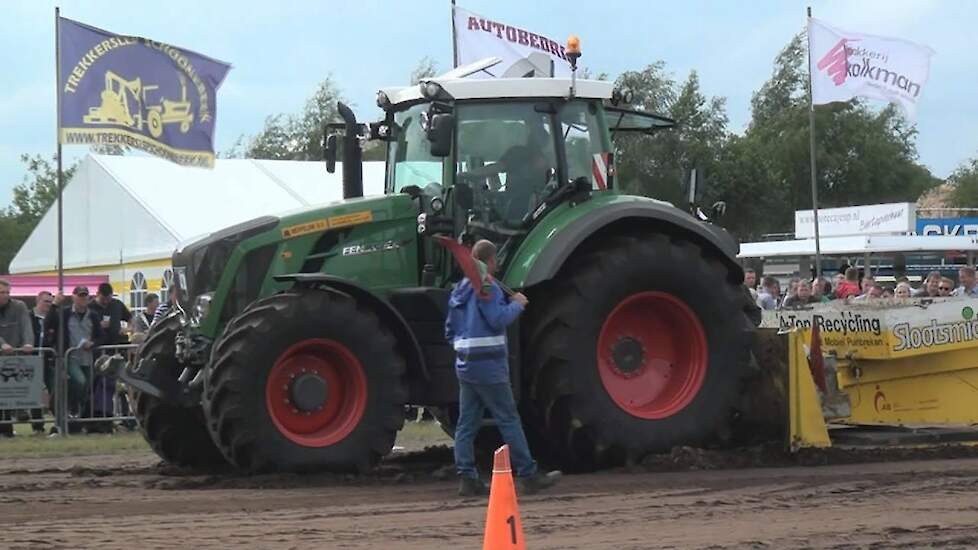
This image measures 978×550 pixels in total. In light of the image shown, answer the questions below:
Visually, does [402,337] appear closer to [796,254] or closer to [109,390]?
[109,390]

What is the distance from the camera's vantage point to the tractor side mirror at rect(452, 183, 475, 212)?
966 centimetres

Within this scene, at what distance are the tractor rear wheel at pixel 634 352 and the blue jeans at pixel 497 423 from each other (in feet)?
2.75

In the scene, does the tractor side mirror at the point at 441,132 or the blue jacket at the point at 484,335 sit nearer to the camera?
the blue jacket at the point at 484,335

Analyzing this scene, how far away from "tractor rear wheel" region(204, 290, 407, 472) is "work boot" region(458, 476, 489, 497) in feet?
2.63

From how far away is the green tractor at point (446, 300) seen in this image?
918 centimetres

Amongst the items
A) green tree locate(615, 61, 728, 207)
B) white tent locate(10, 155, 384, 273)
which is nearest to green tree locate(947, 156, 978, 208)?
green tree locate(615, 61, 728, 207)

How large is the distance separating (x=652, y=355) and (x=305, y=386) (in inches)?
98.9

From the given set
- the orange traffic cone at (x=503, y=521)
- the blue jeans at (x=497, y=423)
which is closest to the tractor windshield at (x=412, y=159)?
the blue jeans at (x=497, y=423)

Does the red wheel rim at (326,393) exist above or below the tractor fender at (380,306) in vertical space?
below

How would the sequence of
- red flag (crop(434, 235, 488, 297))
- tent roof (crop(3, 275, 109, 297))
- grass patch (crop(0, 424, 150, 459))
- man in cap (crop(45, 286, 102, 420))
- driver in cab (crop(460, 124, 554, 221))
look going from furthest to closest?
1. tent roof (crop(3, 275, 109, 297))
2. man in cap (crop(45, 286, 102, 420))
3. grass patch (crop(0, 424, 150, 459))
4. driver in cab (crop(460, 124, 554, 221))
5. red flag (crop(434, 235, 488, 297))

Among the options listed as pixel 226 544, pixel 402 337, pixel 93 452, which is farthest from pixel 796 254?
pixel 226 544

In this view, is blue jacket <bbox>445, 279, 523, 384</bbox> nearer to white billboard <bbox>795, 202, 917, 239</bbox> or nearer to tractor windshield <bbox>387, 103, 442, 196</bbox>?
tractor windshield <bbox>387, 103, 442, 196</bbox>

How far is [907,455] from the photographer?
33.5ft

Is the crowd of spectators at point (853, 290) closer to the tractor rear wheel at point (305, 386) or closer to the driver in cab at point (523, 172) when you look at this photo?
the driver in cab at point (523, 172)
